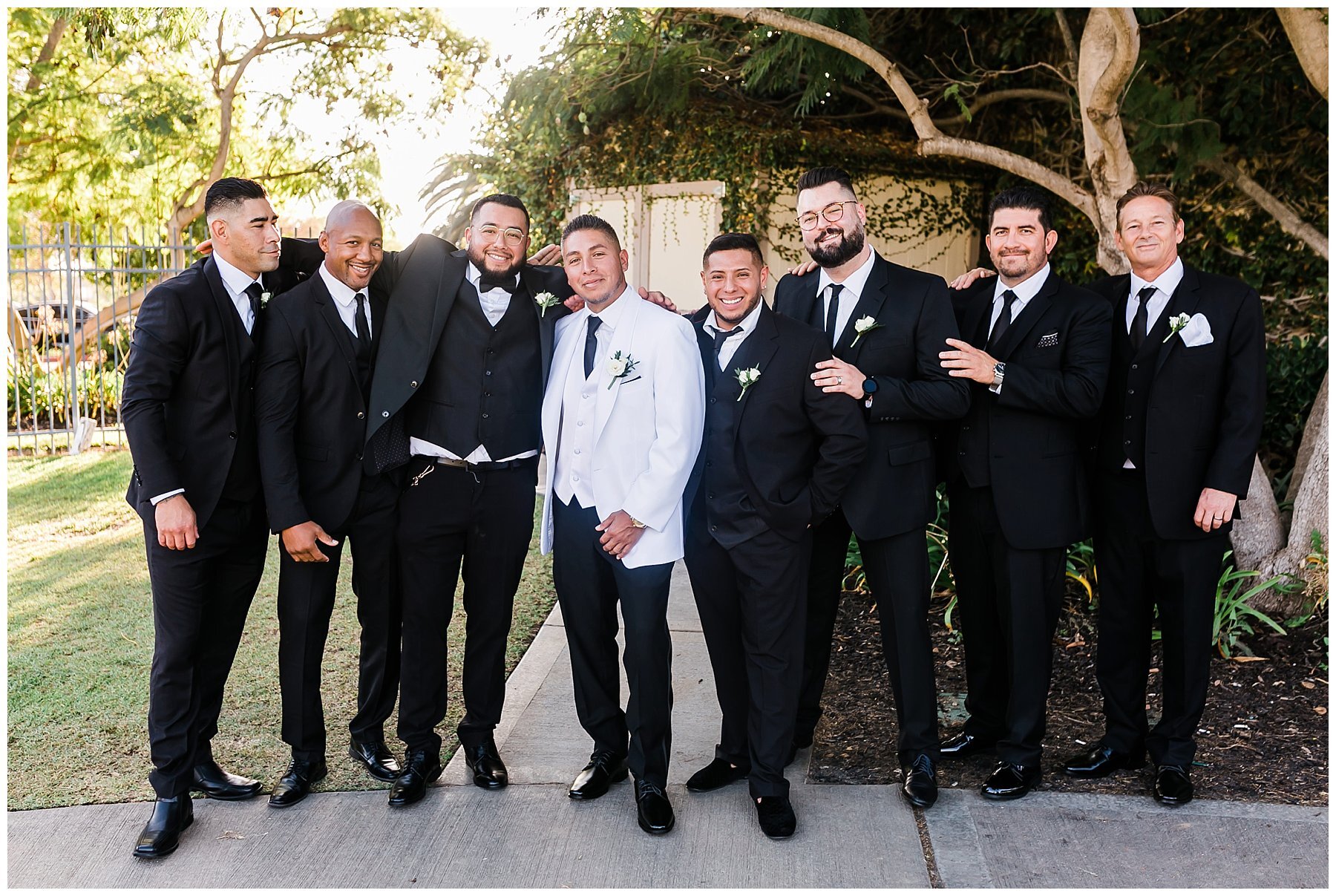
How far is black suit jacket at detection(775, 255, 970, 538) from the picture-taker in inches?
154

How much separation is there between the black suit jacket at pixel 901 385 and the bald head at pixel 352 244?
179cm

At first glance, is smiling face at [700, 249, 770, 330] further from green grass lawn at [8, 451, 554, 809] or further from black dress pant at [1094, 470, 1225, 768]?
green grass lawn at [8, 451, 554, 809]

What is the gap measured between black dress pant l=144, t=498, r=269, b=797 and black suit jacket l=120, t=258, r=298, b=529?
0.13m

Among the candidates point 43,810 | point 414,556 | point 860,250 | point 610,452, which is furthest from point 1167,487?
point 43,810

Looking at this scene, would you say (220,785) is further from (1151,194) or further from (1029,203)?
(1151,194)

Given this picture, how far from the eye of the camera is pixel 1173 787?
152 inches

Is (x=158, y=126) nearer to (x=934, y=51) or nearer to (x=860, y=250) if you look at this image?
(x=934, y=51)

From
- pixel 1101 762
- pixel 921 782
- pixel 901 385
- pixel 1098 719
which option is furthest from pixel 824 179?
pixel 1098 719

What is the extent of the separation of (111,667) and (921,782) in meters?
4.11

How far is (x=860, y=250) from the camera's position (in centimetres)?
406

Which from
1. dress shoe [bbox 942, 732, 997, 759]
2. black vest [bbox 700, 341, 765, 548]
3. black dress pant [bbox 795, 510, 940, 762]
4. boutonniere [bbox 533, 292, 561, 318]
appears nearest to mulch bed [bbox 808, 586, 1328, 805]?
dress shoe [bbox 942, 732, 997, 759]

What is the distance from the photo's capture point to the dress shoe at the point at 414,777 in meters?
3.90

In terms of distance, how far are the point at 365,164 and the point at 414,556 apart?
1287cm

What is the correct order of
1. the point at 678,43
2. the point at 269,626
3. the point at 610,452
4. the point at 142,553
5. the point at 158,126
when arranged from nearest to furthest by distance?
the point at 610,452, the point at 269,626, the point at 142,553, the point at 678,43, the point at 158,126
